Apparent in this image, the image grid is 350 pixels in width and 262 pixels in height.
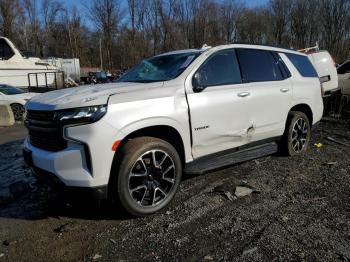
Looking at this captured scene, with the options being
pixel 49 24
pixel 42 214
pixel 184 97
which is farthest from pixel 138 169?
pixel 49 24

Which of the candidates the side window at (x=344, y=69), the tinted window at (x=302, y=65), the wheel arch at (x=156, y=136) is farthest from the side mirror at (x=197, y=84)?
the side window at (x=344, y=69)

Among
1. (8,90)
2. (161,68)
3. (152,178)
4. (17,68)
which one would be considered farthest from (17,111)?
(152,178)

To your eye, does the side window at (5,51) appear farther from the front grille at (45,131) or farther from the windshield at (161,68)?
the front grille at (45,131)

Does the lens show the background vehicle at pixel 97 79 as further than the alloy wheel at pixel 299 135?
Yes

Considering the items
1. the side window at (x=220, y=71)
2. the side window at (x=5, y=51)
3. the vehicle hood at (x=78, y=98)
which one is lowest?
the vehicle hood at (x=78, y=98)

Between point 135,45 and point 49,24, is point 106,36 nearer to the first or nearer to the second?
point 135,45

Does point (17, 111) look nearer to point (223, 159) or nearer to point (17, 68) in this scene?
point (17, 68)

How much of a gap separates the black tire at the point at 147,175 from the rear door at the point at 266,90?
1438 mm

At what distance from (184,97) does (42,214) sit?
208 centimetres

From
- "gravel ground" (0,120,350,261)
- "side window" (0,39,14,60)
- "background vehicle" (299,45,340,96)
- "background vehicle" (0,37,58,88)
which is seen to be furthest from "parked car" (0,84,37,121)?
"background vehicle" (299,45,340,96)

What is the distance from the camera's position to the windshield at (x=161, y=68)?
4.60 metres

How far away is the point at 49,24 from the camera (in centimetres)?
6719

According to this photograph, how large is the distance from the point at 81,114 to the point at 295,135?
3793mm

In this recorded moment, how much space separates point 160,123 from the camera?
4039 millimetres
